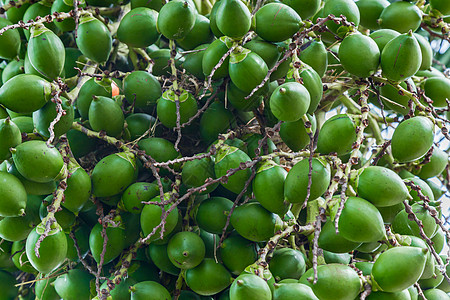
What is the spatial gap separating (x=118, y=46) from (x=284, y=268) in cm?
100

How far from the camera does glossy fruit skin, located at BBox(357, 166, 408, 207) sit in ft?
3.80

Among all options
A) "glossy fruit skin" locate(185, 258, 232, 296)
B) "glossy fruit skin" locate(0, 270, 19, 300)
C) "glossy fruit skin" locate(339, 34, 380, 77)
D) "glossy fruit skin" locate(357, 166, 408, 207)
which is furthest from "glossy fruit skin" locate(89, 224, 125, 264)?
"glossy fruit skin" locate(339, 34, 380, 77)

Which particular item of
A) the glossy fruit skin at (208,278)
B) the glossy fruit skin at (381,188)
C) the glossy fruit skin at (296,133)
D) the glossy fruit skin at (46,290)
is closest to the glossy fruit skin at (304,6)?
the glossy fruit skin at (296,133)

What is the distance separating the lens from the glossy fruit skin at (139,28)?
1.58m

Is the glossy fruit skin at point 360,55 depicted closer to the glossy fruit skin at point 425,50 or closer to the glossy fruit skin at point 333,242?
the glossy fruit skin at point 425,50

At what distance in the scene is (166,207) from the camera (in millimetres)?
1313

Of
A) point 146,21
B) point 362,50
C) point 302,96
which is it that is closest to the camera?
point 302,96

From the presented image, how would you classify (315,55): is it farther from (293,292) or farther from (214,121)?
(293,292)

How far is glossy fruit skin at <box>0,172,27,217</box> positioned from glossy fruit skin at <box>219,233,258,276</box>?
537 mm

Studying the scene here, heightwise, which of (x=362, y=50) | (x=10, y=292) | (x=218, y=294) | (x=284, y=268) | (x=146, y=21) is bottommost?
(x=10, y=292)

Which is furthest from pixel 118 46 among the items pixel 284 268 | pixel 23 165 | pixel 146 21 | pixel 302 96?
pixel 284 268

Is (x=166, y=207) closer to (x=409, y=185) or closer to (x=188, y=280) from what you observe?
(x=188, y=280)

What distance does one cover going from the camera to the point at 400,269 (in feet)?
3.57

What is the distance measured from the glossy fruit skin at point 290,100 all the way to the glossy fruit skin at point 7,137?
67cm
